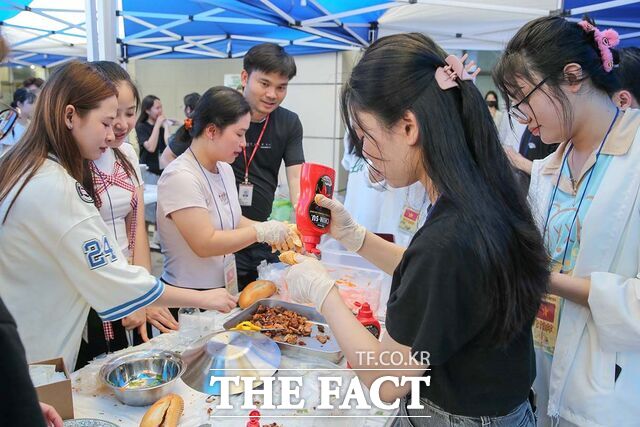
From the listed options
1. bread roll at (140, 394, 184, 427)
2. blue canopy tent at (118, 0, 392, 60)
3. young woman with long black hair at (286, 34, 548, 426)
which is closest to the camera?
young woman with long black hair at (286, 34, 548, 426)

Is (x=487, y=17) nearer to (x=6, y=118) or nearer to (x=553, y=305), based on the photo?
(x=553, y=305)

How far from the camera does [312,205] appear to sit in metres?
1.46

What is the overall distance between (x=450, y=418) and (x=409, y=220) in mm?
1745

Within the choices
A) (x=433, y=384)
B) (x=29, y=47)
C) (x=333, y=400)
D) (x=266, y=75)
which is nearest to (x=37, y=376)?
(x=333, y=400)

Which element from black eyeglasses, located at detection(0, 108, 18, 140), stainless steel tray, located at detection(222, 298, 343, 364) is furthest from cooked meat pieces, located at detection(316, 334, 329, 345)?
black eyeglasses, located at detection(0, 108, 18, 140)

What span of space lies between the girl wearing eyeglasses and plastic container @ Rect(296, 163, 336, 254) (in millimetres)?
589

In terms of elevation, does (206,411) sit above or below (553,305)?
below

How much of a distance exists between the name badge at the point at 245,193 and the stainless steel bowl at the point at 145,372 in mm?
1246

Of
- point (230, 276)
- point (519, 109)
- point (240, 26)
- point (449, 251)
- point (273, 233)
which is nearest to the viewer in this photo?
point (449, 251)

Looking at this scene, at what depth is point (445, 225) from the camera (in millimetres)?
849

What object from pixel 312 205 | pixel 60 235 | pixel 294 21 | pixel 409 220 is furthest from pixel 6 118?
pixel 294 21

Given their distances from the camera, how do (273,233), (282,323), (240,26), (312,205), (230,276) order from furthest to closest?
(240,26) < (230,276) < (273,233) < (282,323) < (312,205)

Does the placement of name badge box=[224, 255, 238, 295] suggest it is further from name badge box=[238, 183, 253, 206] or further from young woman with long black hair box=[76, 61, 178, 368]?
name badge box=[238, 183, 253, 206]

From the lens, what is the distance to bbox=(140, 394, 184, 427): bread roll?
3.51 ft
